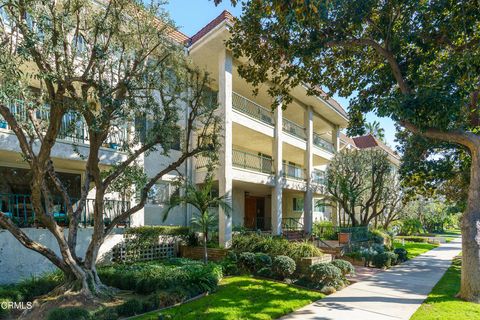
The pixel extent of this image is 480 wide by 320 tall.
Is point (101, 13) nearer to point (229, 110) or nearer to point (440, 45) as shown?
point (229, 110)

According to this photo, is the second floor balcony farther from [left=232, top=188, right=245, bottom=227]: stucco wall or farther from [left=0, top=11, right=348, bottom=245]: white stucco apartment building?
[left=232, top=188, right=245, bottom=227]: stucco wall

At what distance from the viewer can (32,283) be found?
8.80m

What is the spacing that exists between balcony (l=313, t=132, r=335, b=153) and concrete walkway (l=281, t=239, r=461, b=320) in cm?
1236

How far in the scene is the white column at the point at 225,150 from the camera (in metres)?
15.1

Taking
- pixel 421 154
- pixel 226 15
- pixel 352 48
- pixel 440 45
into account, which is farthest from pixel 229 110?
pixel 421 154

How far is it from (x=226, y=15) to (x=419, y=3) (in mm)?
7911

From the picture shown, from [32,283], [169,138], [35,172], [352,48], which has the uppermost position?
[352,48]

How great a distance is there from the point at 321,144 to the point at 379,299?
688 inches

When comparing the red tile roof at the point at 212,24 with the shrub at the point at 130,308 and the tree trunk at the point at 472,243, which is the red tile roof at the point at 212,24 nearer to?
the tree trunk at the point at 472,243

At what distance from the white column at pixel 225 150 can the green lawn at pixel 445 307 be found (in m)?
8.35

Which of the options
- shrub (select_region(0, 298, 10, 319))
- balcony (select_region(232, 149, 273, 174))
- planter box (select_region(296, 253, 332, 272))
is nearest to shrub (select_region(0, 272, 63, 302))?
shrub (select_region(0, 298, 10, 319))

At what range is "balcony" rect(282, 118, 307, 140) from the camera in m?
21.0

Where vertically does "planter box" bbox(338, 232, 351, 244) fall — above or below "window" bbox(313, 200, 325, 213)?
below

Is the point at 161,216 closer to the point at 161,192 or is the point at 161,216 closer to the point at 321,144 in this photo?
the point at 161,192
